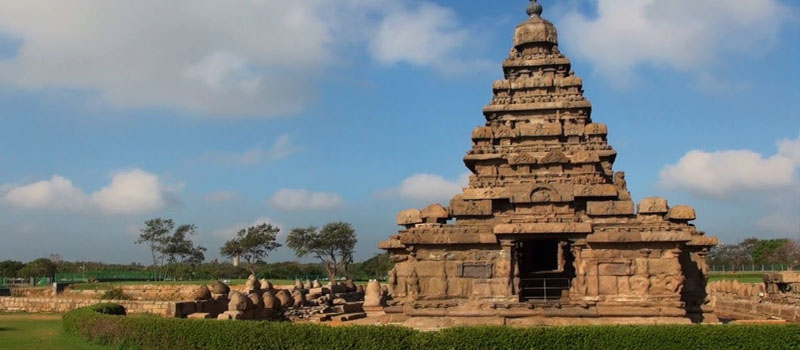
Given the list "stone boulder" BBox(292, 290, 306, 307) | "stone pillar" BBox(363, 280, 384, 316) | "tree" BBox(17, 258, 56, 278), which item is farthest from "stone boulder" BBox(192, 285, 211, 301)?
"tree" BBox(17, 258, 56, 278)

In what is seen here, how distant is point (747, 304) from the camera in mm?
22203

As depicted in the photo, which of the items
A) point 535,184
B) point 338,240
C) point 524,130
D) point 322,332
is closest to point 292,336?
point 322,332

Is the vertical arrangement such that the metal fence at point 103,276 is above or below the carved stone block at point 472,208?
below

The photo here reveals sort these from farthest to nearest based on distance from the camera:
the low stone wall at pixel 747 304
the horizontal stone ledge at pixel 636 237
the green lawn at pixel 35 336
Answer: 1. the low stone wall at pixel 747 304
2. the horizontal stone ledge at pixel 636 237
3. the green lawn at pixel 35 336

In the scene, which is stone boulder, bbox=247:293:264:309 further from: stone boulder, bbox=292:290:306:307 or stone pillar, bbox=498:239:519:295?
stone pillar, bbox=498:239:519:295

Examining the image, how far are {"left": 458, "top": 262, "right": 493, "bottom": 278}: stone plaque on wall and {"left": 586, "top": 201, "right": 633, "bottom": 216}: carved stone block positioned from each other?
2697 mm

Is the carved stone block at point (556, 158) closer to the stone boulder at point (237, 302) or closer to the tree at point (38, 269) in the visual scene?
the stone boulder at point (237, 302)

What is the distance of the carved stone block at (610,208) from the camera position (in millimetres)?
15469

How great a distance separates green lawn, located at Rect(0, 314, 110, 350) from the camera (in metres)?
13.4

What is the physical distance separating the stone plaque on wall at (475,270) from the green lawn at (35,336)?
7.59 meters

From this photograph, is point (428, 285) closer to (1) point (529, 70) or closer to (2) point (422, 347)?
(2) point (422, 347)

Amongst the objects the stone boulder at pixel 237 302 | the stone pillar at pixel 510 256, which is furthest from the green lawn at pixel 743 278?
the stone boulder at pixel 237 302

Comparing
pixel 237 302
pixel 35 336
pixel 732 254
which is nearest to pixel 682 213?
pixel 237 302

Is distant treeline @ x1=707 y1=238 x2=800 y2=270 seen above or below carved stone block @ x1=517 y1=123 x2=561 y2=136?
below
